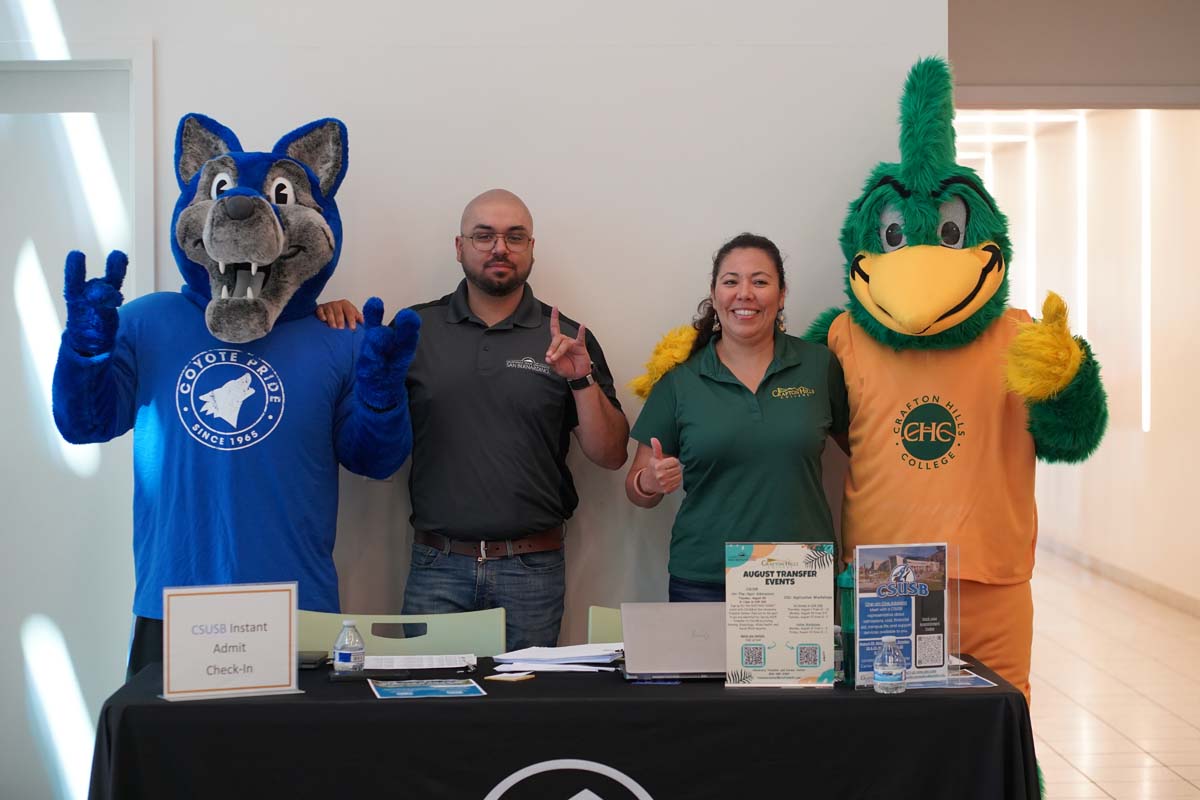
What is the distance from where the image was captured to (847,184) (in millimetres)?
3336

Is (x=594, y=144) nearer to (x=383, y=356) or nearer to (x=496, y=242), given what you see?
(x=496, y=242)

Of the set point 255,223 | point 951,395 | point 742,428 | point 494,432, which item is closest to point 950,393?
point 951,395

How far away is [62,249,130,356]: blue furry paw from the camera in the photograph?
242 cm

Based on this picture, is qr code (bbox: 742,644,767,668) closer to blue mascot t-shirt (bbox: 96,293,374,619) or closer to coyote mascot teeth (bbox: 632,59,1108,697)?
coyote mascot teeth (bbox: 632,59,1108,697)

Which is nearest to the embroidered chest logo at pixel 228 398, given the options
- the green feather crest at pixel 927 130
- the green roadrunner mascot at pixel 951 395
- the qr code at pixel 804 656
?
the qr code at pixel 804 656

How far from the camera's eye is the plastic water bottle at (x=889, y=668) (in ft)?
6.79

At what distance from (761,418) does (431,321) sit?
2.93ft

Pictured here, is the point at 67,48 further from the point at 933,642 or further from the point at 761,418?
the point at 933,642

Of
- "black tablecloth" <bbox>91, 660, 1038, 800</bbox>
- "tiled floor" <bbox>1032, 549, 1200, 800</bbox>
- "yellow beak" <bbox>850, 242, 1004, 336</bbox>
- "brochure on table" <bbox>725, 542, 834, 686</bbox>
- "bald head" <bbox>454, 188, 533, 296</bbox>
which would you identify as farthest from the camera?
"tiled floor" <bbox>1032, 549, 1200, 800</bbox>

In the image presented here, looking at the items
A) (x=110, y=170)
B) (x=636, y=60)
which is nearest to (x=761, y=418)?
(x=636, y=60)

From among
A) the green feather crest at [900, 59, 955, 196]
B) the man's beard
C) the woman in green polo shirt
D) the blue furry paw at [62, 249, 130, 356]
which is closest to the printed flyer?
the woman in green polo shirt

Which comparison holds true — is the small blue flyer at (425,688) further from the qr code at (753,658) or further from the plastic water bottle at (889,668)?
the plastic water bottle at (889,668)

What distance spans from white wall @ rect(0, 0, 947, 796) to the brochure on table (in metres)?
1.23

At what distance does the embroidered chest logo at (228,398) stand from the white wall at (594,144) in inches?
25.3
